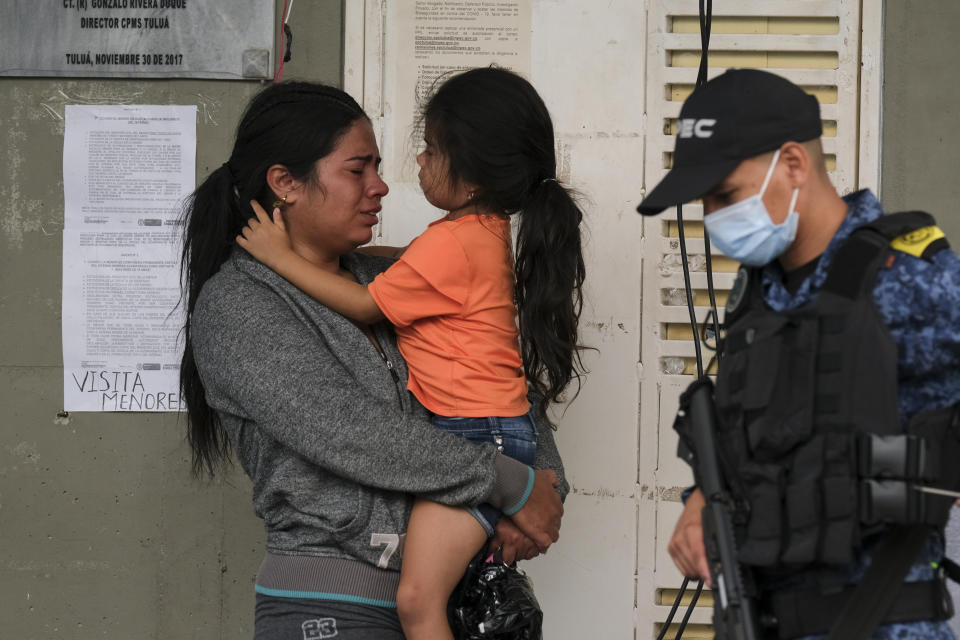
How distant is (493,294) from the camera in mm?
2369

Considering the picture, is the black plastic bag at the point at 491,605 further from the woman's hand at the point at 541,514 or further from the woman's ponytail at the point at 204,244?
the woman's ponytail at the point at 204,244

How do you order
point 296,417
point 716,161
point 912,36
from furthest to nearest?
point 912,36 → point 296,417 → point 716,161

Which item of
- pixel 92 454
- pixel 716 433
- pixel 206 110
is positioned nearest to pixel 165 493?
pixel 92 454

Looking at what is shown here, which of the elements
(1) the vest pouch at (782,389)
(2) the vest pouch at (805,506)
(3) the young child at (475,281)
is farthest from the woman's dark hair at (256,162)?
(2) the vest pouch at (805,506)

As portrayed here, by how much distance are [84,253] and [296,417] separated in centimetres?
178

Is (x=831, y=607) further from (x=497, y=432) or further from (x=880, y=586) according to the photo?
(x=497, y=432)

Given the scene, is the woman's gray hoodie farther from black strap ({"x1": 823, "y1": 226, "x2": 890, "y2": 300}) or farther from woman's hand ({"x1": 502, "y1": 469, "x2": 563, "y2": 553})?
black strap ({"x1": 823, "y1": 226, "x2": 890, "y2": 300})

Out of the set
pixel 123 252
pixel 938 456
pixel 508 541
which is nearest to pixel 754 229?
pixel 938 456

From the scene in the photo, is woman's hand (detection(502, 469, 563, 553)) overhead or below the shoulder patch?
below

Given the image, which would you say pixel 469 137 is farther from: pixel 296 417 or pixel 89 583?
pixel 89 583

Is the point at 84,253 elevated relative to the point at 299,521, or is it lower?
elevated

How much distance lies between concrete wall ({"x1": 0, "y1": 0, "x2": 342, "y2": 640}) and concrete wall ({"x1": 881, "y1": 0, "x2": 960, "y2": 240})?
222 centimetres

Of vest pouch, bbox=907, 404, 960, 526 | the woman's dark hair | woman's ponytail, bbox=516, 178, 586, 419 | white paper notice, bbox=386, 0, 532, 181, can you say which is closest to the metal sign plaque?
white paper notice, bbox=386, 0, 532, 181

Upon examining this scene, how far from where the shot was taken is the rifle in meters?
1.65
